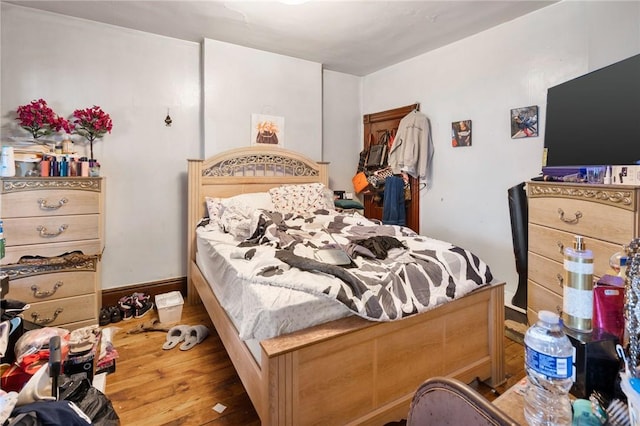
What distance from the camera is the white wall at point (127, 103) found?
8.39 ft

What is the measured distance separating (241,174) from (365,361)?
2444 mm

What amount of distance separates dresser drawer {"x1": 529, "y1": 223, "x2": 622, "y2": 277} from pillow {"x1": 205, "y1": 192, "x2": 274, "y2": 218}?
7.02ft

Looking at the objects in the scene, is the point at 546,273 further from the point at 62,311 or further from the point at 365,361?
the point at 62,311

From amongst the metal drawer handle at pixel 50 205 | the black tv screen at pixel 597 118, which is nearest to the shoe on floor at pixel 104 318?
the metal drawer handle at pixel 50 205

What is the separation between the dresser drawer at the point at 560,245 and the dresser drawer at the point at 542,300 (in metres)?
0.22

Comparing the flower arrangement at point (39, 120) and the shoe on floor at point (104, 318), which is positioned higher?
the flower arrangement at point (39, 120)

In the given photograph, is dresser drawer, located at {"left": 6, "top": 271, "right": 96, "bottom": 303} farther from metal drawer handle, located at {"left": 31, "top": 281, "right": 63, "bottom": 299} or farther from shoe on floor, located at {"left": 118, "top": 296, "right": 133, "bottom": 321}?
shoe on floor, located at {"left": 118, "top": 296, "right": 133, "bottom": 321}

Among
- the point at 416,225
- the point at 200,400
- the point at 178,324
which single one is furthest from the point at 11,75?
the point at 416,225

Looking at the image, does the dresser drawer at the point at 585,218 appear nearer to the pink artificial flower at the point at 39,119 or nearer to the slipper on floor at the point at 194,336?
the slipper on floor at the point at 194,336

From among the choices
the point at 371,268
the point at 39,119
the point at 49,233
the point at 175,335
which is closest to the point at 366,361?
the point at 371,268

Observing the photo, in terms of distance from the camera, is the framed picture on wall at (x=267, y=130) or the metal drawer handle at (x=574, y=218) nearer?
the metal drawer handle at (x=574, y=218)

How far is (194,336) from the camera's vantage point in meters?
2.34

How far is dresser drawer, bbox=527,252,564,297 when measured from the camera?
191 centimetres

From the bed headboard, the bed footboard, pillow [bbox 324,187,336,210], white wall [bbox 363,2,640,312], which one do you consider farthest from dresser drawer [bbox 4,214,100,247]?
white wall [bbox 363,2,640,312]
